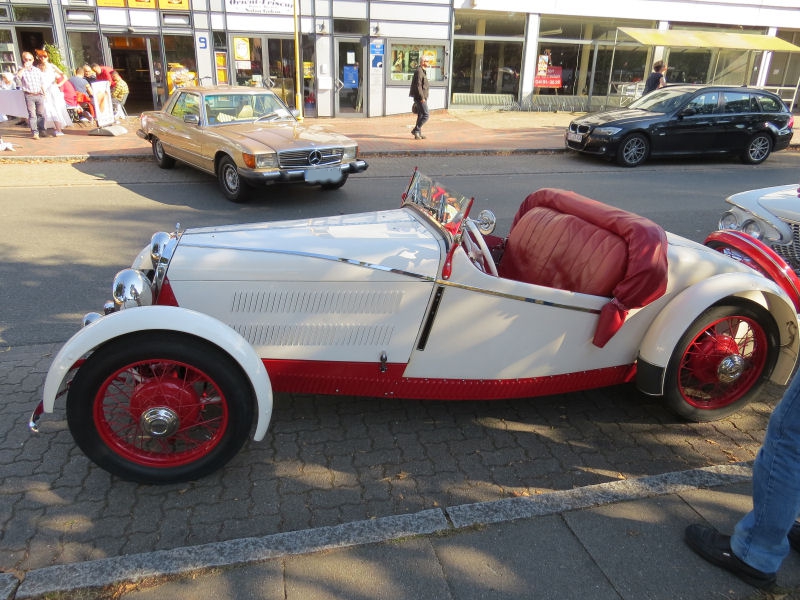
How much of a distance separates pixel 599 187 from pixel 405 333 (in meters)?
8.12

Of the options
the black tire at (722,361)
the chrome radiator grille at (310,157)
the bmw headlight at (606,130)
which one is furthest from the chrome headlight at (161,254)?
the bmw headlight at (606,130)

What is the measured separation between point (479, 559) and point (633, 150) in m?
11.3

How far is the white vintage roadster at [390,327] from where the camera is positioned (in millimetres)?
2566

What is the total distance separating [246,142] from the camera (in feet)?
26.5

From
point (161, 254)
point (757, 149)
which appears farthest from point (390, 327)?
point (757, 149)

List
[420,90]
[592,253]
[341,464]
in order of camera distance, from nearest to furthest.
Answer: [341,464] < [592,253] < [420,90]

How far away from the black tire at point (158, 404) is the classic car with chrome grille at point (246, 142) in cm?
558

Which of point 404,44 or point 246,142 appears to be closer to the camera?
point 246,142

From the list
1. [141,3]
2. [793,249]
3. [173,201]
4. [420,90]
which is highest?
[141,3]

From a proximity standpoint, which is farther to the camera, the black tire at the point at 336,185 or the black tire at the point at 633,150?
the black tire at the point at 633,150

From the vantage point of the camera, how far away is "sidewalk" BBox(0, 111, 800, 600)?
2156mm

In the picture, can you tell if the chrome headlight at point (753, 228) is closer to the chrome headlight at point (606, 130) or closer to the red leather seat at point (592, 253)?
the red leather seat at point (592, 253)

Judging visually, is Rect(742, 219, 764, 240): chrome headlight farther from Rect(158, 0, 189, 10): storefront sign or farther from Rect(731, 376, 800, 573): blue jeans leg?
Rect(158, 0, 189, 10): storefront sign

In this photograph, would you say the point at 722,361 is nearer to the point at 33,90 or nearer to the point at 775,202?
the point at 775,202
